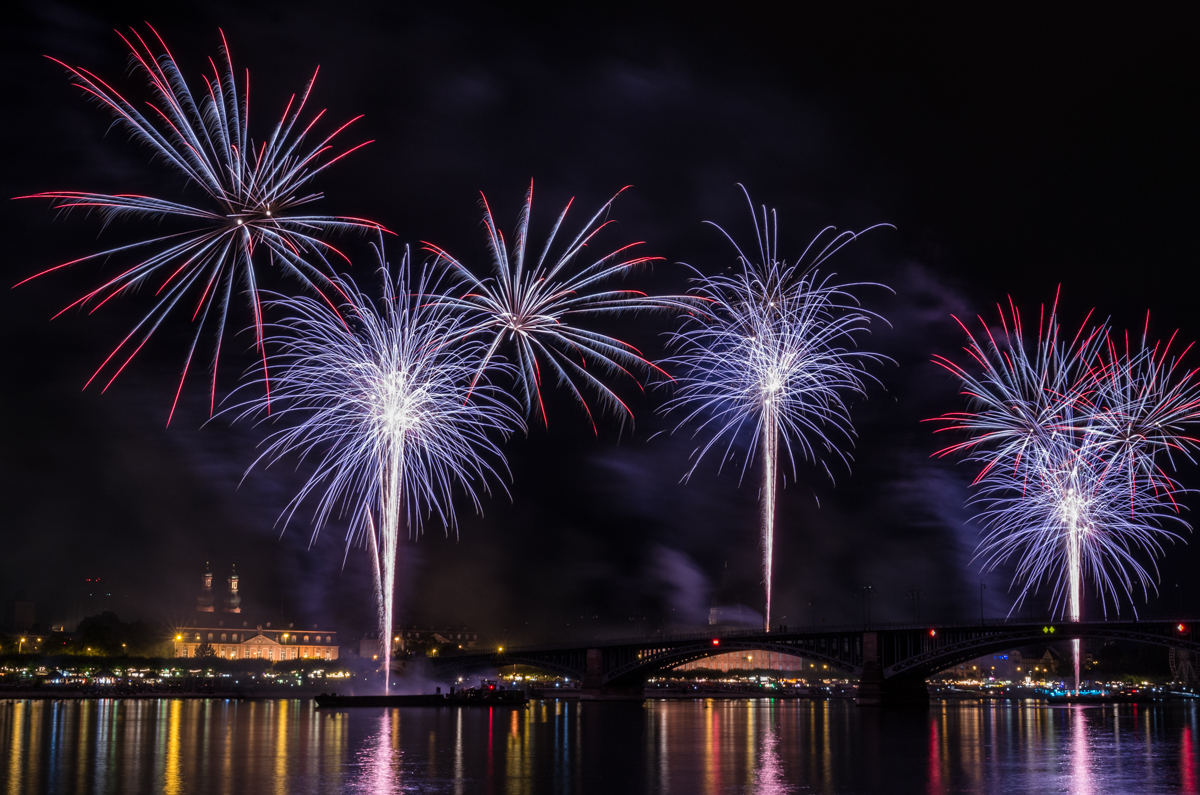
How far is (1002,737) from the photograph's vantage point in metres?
69.3

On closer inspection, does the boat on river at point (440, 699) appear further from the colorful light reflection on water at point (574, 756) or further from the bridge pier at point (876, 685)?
the bridge pier at point (876, 685)

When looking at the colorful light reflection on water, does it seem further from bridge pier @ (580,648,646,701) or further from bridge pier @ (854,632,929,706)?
bridge pier @ (580,648,646,701)

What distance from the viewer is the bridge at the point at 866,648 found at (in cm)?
10719

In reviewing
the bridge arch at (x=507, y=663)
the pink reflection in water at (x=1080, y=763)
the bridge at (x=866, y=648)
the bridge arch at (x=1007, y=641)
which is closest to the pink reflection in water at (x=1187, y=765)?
the pink reflection in water at (x=1080, y=763)

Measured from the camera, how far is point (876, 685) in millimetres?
122062

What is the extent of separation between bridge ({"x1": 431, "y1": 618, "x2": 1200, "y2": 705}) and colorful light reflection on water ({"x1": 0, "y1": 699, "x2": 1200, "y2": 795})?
20379mm

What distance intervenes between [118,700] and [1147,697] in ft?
462

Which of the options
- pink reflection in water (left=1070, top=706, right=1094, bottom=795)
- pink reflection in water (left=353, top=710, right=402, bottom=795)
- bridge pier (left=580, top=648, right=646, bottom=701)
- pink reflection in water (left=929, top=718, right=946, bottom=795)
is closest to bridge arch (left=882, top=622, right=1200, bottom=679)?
pink reflection in water (left=1070, top=706, right=1094, bottom=795)

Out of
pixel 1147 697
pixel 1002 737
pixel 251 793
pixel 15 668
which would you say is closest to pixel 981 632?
pixel 1002 737

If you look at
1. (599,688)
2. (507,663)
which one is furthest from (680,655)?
(507,663)

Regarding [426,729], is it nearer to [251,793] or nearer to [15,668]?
[251,793]

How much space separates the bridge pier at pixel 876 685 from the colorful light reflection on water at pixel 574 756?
3525cm

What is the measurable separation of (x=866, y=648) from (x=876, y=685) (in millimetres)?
4171

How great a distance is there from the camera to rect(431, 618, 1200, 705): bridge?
352ft
